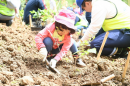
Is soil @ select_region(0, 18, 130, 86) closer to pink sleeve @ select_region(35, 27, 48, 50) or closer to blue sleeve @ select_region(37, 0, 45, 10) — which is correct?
pink sleeve @ select_region(35, 27, 48, 50)

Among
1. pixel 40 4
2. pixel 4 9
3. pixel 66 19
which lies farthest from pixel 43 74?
pixel 40 4

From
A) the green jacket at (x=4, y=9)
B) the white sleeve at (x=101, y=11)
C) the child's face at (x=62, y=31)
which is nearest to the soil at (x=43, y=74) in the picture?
the child's face at (x=62, y=31)

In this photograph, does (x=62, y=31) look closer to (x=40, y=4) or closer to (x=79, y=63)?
(x=79, y=63)

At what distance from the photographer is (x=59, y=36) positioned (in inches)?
81.3

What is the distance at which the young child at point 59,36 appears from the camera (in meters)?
1.88

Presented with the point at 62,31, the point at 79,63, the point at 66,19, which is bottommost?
the point at 79,63

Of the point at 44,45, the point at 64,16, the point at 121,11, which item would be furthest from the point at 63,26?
the point at 121,11

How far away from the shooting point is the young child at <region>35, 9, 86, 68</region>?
1883 mm

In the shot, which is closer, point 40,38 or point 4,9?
point 40,38

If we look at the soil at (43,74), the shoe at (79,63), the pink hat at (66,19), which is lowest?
the shoe at (79,63)

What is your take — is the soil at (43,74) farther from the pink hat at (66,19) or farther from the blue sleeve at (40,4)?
the blue sleeve at (40,4)

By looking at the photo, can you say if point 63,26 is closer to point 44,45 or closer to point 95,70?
point 44,45

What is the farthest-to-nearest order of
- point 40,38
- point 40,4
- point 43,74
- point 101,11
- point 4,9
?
1. point 40,4
2. point 4,9
3. point 101,11
4. point 40,38
5. point 43,74

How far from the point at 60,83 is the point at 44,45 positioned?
661 mm
